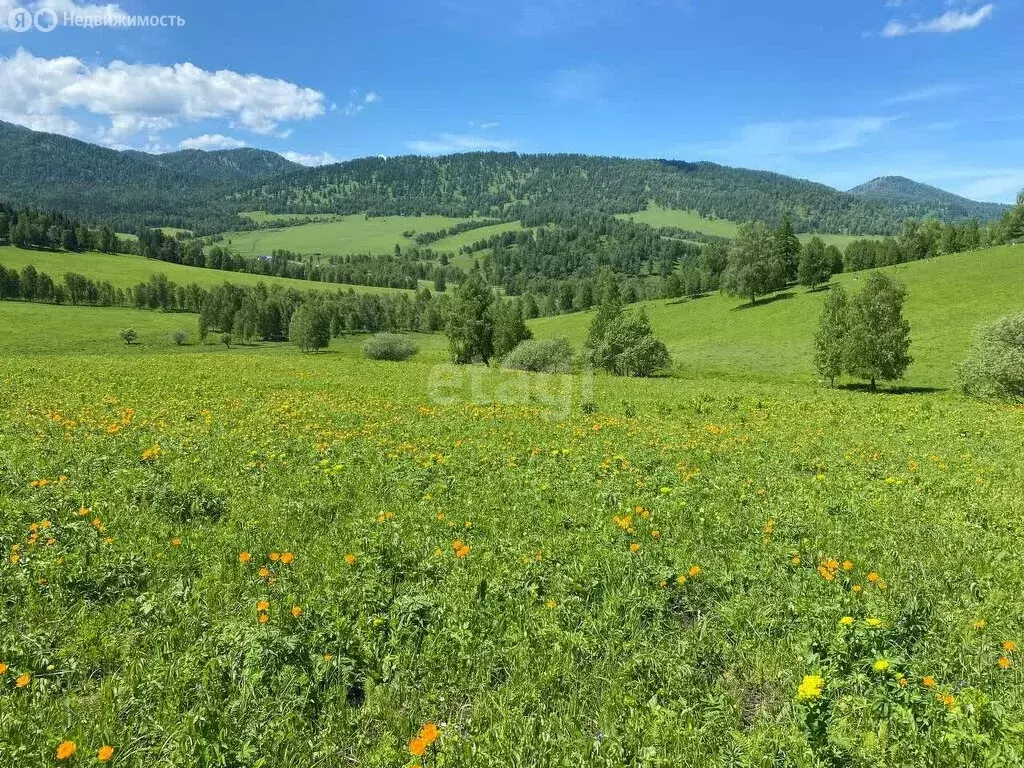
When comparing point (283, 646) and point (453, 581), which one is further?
point (453, 581)

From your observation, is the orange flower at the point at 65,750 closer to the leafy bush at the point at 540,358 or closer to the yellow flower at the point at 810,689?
the yellow flower at the point at 810,689

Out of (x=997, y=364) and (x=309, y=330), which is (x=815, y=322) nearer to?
(x=997, y=364)

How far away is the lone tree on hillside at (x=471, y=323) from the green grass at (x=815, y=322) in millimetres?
20636

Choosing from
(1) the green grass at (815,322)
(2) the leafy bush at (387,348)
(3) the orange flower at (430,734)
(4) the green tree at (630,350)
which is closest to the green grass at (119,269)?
(2) the leafy bush at (387,348)

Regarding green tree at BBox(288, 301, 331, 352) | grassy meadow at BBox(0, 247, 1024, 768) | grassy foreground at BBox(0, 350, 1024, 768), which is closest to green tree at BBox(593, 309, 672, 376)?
grassy meadow at BBox(0, 247, 1024, 768)

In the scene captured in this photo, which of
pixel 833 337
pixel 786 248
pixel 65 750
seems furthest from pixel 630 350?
pixel 786 248

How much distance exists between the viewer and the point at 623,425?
46.1ft

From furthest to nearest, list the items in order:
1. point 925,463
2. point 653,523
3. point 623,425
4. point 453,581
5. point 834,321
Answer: point 834,321, point 623,425, point 925,463, point 653,523, point 453,581

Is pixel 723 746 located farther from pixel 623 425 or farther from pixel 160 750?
pixel 623 425

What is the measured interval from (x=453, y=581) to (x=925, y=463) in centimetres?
981

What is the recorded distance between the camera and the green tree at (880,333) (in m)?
39.2

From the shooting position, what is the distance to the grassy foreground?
3596 mm

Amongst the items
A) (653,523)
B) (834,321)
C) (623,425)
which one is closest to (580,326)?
(834,321)

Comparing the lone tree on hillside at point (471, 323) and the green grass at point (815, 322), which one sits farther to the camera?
the lone tree on hillside at point (471, 323)
